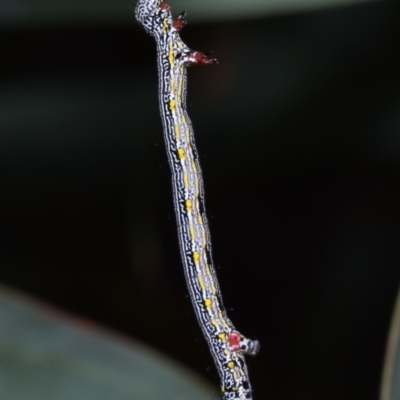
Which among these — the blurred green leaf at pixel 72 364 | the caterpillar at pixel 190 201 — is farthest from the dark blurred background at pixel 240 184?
the blurred green leaf at pixel 72 364

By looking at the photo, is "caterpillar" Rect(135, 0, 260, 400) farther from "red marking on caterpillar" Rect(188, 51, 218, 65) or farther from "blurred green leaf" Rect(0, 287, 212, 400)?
"blurred green leaf" Rect(0, 287, 212, 400)

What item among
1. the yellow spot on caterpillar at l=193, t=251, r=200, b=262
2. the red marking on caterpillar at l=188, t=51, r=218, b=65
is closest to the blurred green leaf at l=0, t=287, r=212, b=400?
the yellow spot on caterpillar at l=193, t=251, r=200, b=262

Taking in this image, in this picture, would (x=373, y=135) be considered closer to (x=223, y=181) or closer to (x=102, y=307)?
(x=223, y=181)

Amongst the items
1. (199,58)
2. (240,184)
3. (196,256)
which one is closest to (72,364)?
(196,256)

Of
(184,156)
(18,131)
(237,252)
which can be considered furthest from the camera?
(237,252)

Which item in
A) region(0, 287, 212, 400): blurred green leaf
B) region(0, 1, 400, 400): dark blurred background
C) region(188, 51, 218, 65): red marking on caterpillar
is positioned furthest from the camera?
region(0, 1, 400, 400): dark blurred background

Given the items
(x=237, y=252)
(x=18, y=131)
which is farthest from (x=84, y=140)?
(x=237, y=252)

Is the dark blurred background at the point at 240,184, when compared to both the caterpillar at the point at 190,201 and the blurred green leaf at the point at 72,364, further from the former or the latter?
the blurred green leaf at the point at 72,364

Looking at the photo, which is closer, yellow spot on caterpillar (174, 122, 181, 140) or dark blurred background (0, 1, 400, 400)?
yellow spot on caterpillar (174, 122, 181, 140)
